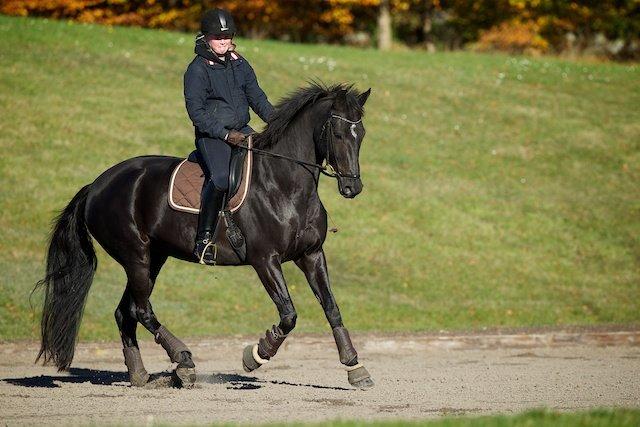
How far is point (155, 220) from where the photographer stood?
11.9 meters

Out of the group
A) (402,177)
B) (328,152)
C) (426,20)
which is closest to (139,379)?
(328,152)

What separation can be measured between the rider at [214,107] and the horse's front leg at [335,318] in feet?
3.66

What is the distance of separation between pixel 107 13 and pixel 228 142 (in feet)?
132

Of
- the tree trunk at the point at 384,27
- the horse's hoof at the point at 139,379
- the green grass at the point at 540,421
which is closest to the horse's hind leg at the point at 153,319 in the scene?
the horse's hoof at the point at 139,379

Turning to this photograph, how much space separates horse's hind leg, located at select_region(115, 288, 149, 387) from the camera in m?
11.8

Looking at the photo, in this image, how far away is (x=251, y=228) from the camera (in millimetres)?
11023

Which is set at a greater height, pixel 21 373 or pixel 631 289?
pixel 21 373

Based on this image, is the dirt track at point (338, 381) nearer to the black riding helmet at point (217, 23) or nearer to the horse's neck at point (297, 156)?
the horse's neck at point (297, 156)

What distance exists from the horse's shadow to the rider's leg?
153cm

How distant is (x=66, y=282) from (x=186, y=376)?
205 cm

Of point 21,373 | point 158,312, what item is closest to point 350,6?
point 158,312

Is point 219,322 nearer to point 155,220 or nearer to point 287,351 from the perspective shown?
point 287,351

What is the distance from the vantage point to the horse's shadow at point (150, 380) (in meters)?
11.8

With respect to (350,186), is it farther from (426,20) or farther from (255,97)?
(426,20)
